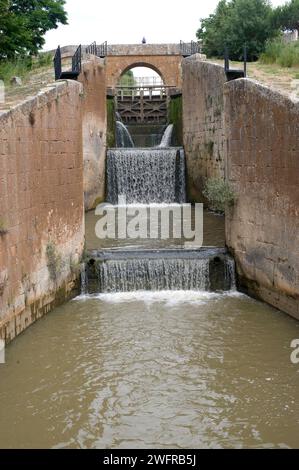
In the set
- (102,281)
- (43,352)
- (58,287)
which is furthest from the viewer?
(102,281)

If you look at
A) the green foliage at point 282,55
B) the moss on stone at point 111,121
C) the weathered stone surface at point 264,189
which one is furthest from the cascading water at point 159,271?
the moss on stone at point 111,121

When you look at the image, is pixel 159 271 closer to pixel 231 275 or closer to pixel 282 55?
pixel 231 275

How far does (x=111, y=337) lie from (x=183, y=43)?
19745 millimetres

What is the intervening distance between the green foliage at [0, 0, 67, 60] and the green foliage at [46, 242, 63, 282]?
8.07 metres

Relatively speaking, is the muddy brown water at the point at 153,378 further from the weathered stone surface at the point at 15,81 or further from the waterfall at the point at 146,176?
the waterfall at the point at 146,176

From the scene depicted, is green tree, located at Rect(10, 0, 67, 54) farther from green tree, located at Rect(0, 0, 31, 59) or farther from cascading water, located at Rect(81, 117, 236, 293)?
cascading water, located at Rect(81, 117, 236, 293)

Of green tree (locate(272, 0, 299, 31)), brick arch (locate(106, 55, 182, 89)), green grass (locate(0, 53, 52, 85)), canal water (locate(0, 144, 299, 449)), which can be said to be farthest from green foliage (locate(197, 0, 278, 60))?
canal water (locate(0, 144, 299, 449))

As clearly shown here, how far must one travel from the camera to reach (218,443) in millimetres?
5730


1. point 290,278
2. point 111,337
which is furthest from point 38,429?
point 290,278

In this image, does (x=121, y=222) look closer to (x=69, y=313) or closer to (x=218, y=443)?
(x=69, y=313)

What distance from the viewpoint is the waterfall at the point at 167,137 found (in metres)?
21.2

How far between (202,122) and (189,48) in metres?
9.13

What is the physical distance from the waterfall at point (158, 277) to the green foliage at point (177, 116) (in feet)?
34.9

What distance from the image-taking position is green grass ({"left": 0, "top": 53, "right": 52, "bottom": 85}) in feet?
45.8
